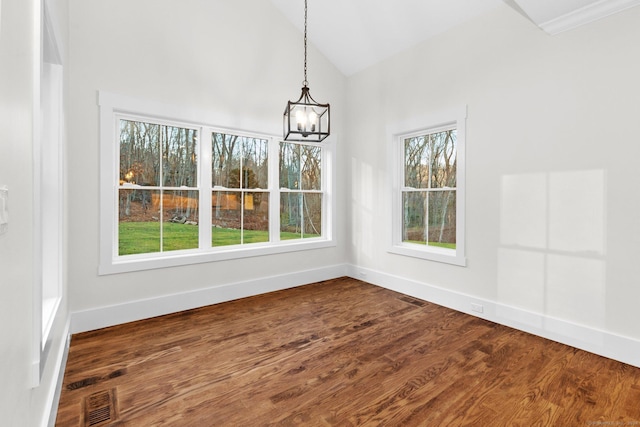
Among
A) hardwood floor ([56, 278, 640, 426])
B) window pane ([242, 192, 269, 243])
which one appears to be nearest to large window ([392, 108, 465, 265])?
hardwood floor ([56, 278, 640, 426])

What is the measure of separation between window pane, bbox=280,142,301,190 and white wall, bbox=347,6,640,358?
1.63m

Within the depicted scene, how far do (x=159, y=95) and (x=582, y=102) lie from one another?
3966 millimetres

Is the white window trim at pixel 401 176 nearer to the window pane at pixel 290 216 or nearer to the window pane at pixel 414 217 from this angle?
the window pane at pixel 414 217

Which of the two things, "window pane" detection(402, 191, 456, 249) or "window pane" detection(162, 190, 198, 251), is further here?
"window pane" detection(402, 191, 456, 249)

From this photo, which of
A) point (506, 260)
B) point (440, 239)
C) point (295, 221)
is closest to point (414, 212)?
point (440, 239)

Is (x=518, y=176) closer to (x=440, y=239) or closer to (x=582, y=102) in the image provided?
(x=582, y=102)

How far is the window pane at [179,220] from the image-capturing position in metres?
3.51

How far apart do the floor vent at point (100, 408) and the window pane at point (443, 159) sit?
3.64 m

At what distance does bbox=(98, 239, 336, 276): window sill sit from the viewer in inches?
124

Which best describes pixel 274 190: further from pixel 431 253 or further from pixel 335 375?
pixel 335 375

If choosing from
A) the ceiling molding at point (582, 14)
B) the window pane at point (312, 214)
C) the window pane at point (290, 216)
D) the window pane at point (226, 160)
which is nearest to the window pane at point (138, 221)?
the window pane at point (226, 160)

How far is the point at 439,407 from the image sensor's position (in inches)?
75.0

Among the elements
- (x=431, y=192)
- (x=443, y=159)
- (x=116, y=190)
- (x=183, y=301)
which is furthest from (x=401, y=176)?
(x=116, y=190)

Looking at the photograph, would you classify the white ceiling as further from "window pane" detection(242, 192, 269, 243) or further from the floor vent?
the floor vent
